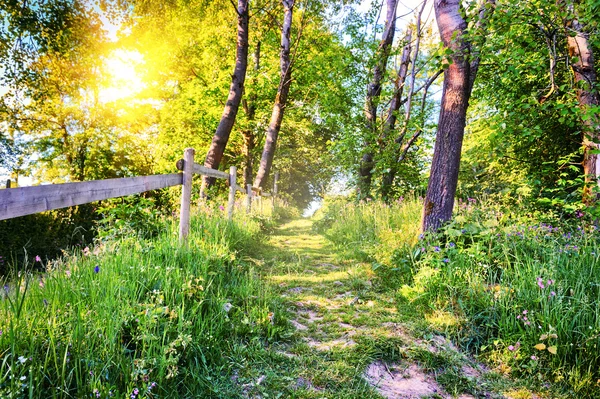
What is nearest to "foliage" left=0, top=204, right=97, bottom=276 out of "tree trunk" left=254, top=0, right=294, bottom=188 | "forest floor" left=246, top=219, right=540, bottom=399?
"tree trunk" left=254, top=0, right=294, bottom=188

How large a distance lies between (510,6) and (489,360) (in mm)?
3886

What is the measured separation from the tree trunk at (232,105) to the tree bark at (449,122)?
18.0 feet

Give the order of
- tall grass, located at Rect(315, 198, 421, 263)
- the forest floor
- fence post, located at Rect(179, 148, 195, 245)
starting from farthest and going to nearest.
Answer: tall grass, located at Rect(315, 198, 421, 263)
fence post, located at Rect(179, 148, 195, 245)
the forest floor

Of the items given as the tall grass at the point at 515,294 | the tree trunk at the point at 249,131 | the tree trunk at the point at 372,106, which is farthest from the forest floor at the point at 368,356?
the tree trunk at the point at 249,131

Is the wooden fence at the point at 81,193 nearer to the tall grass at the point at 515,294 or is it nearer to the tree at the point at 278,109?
the tall grass at the point at 515,294

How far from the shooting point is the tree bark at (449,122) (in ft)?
14.3

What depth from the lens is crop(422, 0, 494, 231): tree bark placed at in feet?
14.3

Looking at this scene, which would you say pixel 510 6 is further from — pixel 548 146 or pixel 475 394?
pixel 548 146

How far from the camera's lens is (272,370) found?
7.36 feet

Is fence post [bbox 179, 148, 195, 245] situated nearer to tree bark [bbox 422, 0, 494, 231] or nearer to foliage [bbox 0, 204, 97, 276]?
tree bark [bbox 422, 0, 494, 231]

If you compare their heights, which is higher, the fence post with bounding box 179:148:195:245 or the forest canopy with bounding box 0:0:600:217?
the forest canopy with bounding box 0:0:600:217

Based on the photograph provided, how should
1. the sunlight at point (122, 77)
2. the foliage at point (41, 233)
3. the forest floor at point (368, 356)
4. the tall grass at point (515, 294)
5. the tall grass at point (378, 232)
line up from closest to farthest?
the forest floor at point (368, 356)
the tall grass at point (515, 294)
the tall grass at point (378, 232)
the foliage at point (41, 233)
the sunlight at point (122, 77)

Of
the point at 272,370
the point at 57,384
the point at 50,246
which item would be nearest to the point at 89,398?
the point at 57,384

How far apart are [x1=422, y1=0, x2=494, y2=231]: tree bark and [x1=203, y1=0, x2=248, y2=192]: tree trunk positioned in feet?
18.0
